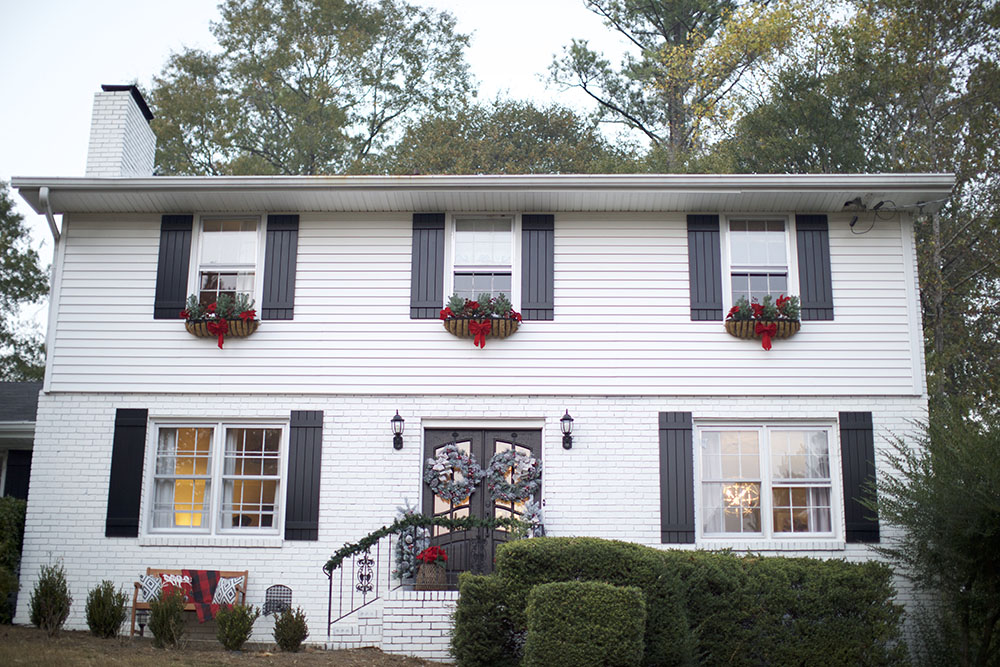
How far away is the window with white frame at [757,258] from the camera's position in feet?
38.7

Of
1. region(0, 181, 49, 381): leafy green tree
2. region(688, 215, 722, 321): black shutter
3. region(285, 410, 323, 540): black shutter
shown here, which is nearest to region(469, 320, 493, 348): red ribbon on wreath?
region(285, 410, 323, 540): black shutter

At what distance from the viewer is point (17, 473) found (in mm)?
14195

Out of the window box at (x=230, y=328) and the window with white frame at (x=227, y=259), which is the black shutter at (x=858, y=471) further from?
the window with white frame at (x=227, y=259)

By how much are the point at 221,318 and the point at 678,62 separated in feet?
51.7

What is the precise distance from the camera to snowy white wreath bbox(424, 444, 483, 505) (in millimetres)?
11297

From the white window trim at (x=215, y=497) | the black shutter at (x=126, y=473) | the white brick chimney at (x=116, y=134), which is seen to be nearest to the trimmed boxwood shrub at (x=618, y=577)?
the white window trim at (x=215, y=497)

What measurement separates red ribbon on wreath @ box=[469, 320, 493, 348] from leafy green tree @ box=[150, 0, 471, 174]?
49.0ft

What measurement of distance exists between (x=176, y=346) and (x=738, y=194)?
23.1 ft

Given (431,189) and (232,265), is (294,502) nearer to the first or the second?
(232,265)

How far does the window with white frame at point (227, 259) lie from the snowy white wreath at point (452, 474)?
10.2 ft

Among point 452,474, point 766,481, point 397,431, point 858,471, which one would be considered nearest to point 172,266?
point 397,431

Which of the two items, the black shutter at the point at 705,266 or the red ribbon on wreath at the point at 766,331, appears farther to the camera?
the black shutter at the point at 705,266

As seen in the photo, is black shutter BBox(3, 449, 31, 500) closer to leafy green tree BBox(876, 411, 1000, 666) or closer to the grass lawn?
the grass lawn

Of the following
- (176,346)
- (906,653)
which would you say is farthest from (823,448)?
(176,346)
